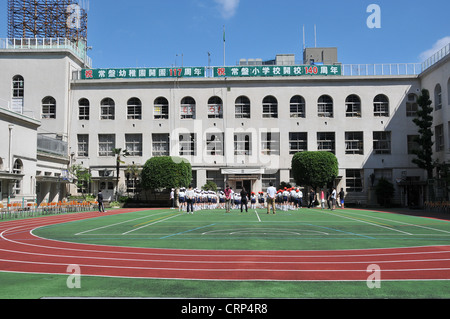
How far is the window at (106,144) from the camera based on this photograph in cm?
4575

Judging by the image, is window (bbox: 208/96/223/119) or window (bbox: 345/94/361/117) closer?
window (bbox: 345/94/361/117)

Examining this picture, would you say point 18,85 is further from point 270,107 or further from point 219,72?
point 270,107

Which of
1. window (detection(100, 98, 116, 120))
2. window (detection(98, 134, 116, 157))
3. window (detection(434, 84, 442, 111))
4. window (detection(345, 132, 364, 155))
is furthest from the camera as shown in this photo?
window (detection(100, 98, 116, 120))

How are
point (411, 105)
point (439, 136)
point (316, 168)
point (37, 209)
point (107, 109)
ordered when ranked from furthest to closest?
point (107, 109)
point (411, 105)
point (439, 136)
point (316, 168)
point (37, 209)

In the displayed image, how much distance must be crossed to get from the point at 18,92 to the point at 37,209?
22944 mm

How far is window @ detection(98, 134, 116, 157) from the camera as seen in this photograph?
45.8 m

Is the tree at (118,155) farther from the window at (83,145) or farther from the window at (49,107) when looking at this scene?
the window at (49,107)

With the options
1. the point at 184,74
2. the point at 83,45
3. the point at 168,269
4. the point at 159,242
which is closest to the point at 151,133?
the point at 184,74

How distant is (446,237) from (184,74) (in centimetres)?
3672

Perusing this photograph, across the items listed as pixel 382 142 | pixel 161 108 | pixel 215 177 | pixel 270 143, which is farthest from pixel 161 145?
pixel 382 142

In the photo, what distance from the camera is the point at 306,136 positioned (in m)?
44.7

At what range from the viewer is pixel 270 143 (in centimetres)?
4478

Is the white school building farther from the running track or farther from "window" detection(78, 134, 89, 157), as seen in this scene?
the running track

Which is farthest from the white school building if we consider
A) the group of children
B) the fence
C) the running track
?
the running track
